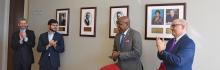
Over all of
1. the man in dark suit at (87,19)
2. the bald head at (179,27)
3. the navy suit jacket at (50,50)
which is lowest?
the navy suit jacket at (50,50)

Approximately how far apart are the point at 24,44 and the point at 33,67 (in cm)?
96

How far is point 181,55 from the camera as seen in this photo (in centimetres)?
283

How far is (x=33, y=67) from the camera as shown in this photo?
5.37 m

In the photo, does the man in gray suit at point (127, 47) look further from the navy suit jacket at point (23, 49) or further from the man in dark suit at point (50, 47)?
the navy suit jacket at point (23, 49)

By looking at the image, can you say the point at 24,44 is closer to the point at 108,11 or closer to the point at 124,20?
the point at 108,11

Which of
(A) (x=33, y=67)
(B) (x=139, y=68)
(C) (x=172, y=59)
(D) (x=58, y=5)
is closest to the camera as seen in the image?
(C) (x=172, y=59)

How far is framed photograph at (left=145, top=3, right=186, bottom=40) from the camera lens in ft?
11.8

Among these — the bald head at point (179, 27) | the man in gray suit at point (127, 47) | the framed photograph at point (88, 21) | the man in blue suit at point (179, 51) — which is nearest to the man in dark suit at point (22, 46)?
the framed photograph at point (88, 21)

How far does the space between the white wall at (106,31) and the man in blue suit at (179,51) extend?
0.60m

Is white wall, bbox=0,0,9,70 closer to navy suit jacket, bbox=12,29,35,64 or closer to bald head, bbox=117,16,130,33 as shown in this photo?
navy suit jacket, bbox=12,29,35,64

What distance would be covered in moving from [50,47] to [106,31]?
2.92 ft

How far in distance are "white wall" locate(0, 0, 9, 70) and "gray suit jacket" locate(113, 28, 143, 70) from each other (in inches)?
115

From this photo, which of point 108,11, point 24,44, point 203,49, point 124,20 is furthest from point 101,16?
point 203,49

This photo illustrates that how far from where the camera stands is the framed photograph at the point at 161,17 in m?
3.61
